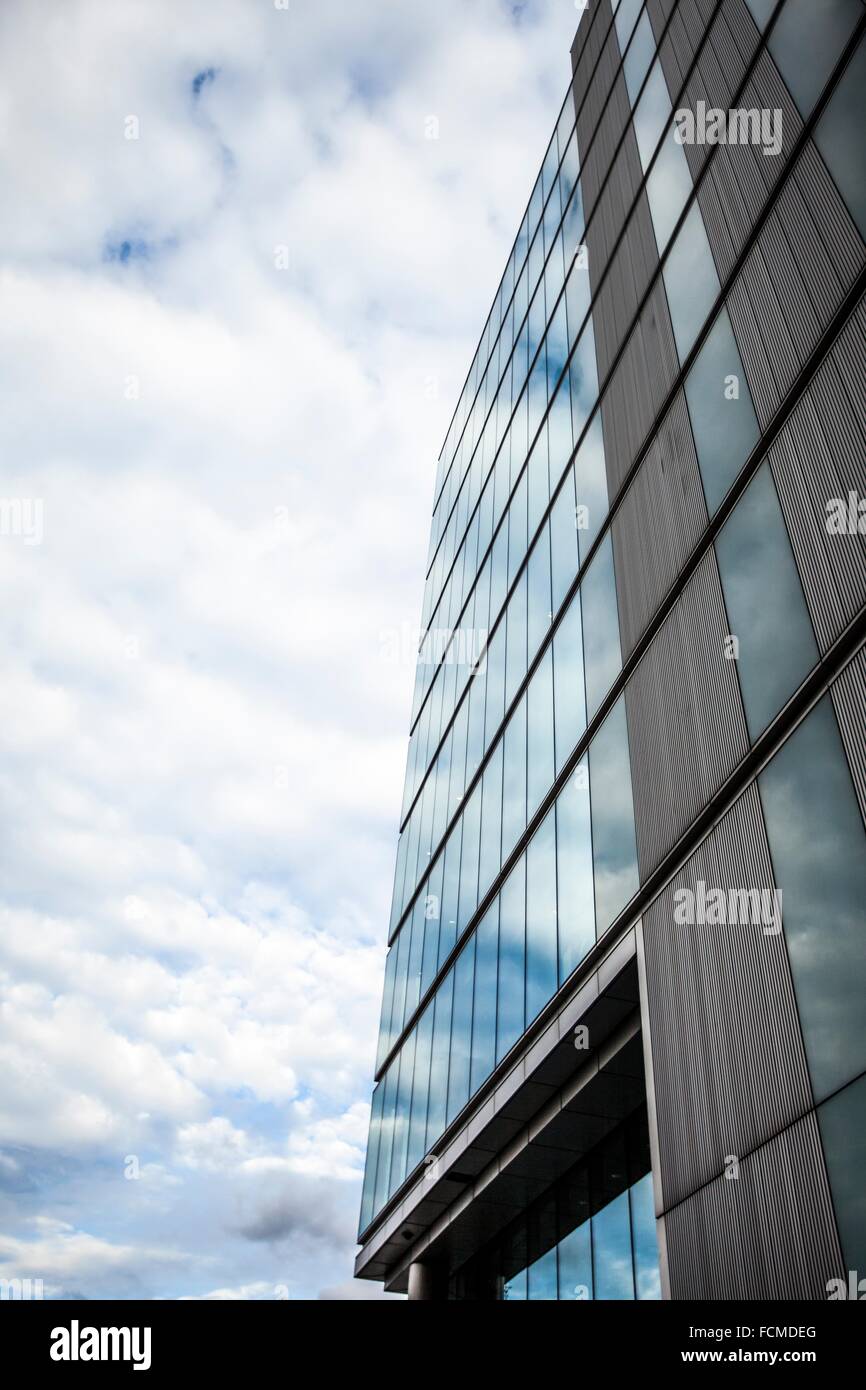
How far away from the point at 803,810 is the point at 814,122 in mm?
9032

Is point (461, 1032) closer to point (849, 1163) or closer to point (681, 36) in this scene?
point (849, 1163)

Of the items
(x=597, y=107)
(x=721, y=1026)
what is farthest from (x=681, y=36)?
(x=721, y=1026)

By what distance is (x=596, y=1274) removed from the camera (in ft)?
51.2

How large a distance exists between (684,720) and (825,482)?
358 centimetres

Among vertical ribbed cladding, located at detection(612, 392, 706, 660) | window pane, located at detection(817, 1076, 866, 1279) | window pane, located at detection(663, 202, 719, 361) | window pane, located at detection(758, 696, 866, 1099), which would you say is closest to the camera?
window pane, located at detection(817, 1076, 866, 1279)

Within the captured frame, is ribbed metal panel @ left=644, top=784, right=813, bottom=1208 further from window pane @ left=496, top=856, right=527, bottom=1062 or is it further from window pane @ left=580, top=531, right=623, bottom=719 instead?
window pane @ left=496, top=856, right=527, bottom=1062

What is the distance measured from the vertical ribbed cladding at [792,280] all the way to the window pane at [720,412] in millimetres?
240

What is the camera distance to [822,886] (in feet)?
31.2

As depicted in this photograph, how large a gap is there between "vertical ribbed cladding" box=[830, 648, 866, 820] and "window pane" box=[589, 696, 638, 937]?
4.66m

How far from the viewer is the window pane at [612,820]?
1428 cm

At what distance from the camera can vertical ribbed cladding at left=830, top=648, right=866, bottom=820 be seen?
9312 mm

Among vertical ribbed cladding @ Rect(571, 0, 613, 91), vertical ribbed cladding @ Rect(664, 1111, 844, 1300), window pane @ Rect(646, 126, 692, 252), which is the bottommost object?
vertical ribbed cladding @ Rect(664, 1111, 844, 1300)

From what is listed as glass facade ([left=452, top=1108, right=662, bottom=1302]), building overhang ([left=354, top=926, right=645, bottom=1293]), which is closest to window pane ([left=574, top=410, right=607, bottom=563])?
building overhang ([left=354, top=926, right=645, bottom=1293])

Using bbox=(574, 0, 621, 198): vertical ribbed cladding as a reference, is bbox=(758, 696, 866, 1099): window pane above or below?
below
